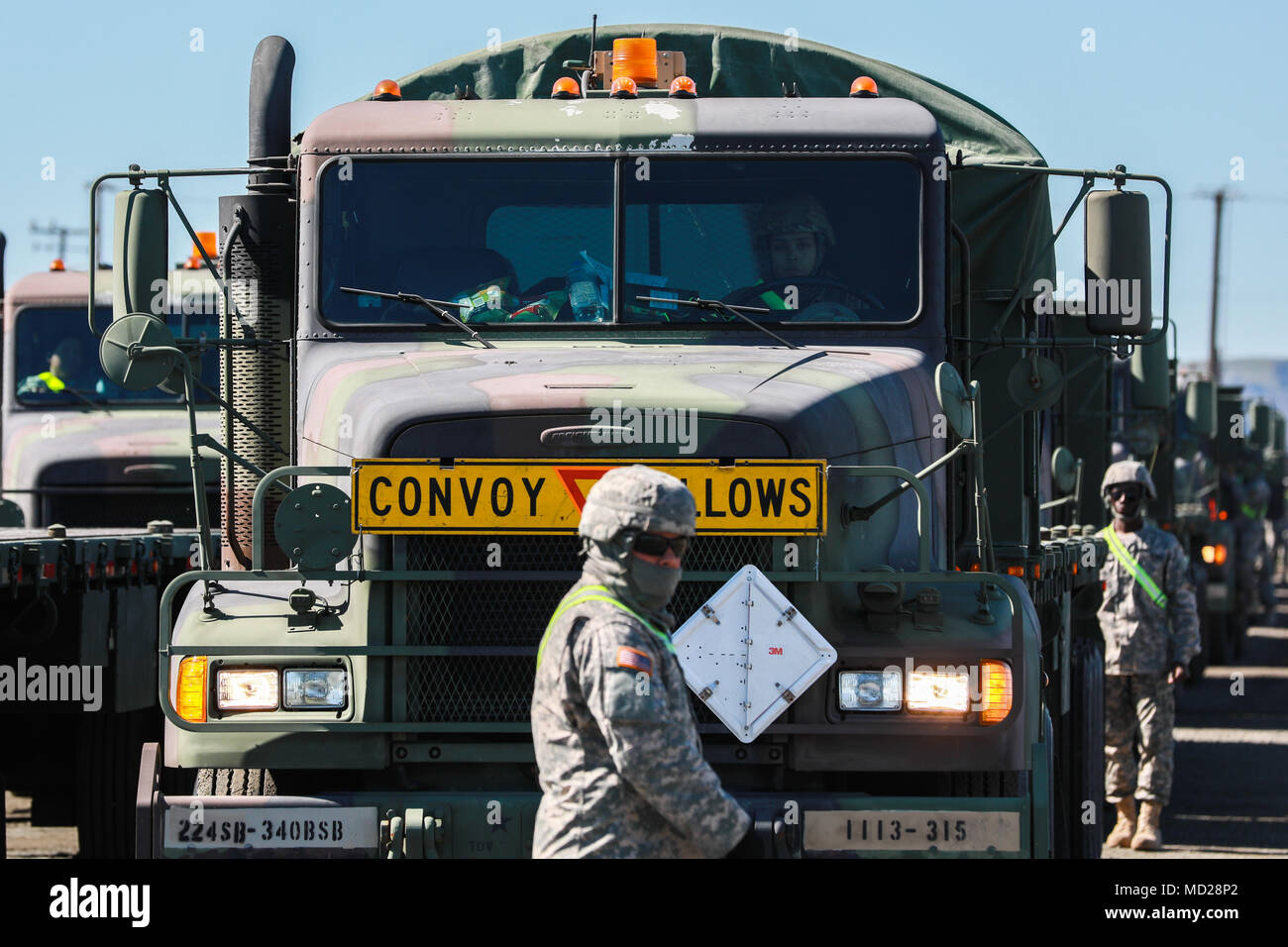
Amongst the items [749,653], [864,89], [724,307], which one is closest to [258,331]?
[724,307]

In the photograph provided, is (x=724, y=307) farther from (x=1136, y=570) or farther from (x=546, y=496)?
(x=1136, y=570)

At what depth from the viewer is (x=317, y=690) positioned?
6074mm

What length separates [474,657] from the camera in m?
6.20

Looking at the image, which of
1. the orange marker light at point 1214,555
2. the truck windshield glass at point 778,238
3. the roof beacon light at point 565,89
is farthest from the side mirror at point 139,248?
the orange marker light at point 1214,555

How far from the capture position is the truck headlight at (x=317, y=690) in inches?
239

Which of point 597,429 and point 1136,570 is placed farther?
point 1136,570

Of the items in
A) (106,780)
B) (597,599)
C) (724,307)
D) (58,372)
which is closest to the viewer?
(597,599)

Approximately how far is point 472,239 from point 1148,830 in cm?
556

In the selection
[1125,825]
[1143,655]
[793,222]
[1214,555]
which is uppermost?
[793,222]

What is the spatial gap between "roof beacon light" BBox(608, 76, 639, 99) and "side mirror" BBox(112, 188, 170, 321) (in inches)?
68.1

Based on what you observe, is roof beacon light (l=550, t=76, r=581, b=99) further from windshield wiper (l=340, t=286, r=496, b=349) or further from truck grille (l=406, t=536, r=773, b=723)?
truck grille (l=406, t=536, r=773, b=723)

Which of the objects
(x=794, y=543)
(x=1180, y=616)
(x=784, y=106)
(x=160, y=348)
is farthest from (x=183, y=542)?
(x=1180, y=616)

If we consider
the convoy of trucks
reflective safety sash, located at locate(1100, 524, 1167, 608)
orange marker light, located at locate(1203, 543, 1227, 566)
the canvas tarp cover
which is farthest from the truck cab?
orange marker light, located at locate(1203, 543, 1227, 566)

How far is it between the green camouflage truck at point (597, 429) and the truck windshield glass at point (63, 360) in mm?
4305
